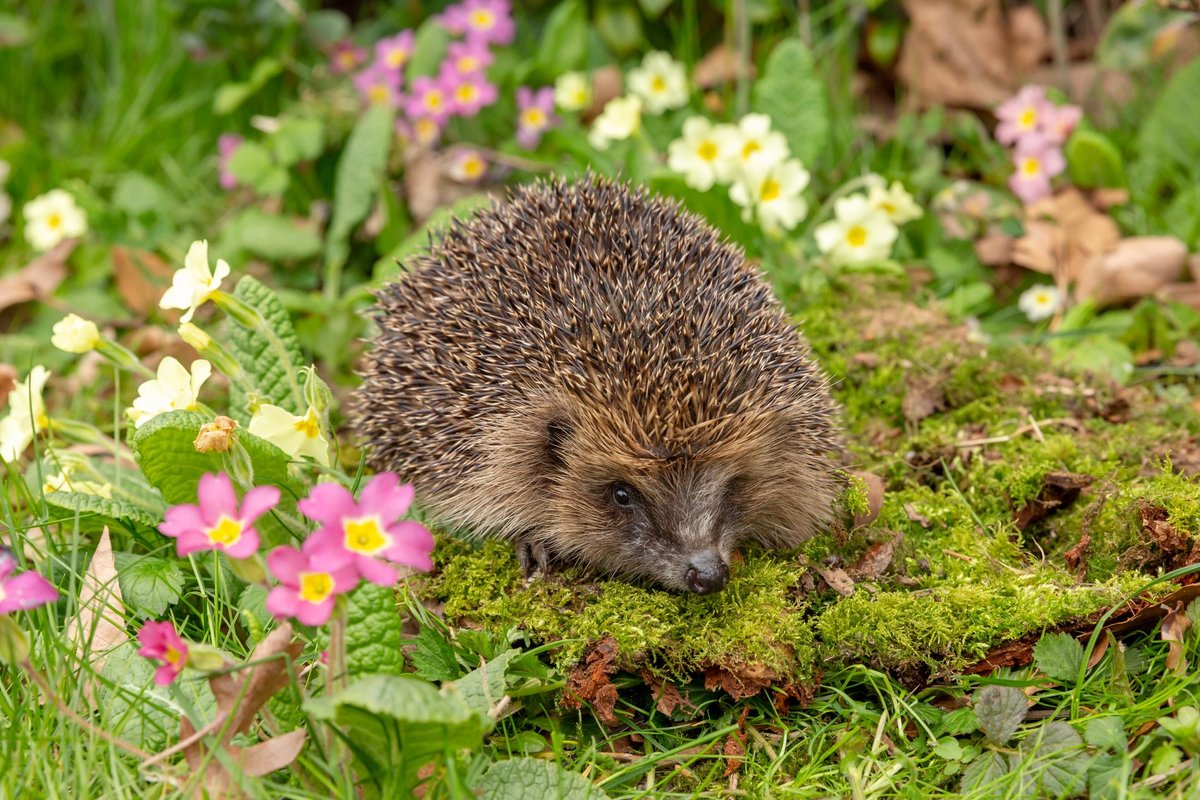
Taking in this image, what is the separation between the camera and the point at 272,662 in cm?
334

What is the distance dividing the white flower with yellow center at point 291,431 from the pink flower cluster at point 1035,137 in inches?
182

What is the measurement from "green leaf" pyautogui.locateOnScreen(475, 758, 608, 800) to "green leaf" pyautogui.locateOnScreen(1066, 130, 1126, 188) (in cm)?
516

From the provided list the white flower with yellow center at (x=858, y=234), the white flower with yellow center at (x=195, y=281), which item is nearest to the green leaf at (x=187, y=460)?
the white flower with yellow center at (x=195, y=281)

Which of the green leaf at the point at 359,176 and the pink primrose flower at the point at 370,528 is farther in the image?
the green leaf at the point at 359,176

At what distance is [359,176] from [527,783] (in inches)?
175

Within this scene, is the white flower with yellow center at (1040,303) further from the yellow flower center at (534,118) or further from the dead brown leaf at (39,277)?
the dead brown leaf at (39,277)

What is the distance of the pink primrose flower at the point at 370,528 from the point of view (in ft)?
10.1

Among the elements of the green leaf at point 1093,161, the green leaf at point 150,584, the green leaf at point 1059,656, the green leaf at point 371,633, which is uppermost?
the green leaf at point 1093,161

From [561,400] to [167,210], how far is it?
4400 mm

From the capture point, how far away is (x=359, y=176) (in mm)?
7051

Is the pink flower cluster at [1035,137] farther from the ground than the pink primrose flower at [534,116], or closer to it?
closer to it

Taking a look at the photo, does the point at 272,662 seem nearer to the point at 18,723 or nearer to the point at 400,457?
the point at 18,723

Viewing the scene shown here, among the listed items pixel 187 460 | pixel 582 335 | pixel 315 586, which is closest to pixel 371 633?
pixel 315 586

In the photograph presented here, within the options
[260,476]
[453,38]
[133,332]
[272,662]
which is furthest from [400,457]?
[453,38]
